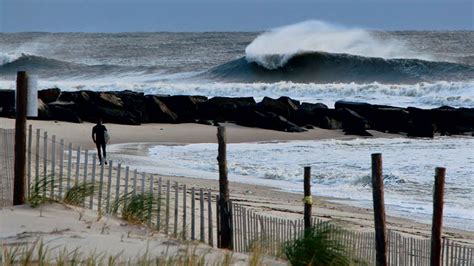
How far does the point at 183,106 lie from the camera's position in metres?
35.6

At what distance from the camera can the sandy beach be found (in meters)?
14.7

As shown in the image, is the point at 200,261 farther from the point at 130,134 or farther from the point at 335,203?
the point at 130,134

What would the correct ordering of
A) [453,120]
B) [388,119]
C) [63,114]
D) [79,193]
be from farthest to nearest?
[453,120]
[388,119]
[63,114]
[79,193]

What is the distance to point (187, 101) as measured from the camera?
3569cm

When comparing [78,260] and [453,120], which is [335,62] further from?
[78,260]

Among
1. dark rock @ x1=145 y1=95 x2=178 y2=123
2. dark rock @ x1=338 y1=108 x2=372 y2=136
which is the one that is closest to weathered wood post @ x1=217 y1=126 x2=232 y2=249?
dark rock @ x1=338 y1=108 x2=372 y2=136

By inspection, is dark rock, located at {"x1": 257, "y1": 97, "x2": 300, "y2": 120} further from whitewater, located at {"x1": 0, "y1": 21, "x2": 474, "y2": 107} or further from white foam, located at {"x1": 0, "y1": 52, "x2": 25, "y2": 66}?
white foam, located at {"x1": 0, "y1": 52, "x2": 25, "y2": 66}

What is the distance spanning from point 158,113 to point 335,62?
26.8 metres

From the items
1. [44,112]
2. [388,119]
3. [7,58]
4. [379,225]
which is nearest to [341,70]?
[388,119]

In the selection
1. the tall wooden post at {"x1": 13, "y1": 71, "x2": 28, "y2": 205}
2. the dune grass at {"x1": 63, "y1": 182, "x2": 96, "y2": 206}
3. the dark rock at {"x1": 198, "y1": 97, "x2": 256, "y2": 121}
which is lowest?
the dune grass at {"x1": 63, "y1": 182, "x2": 96, "y2": 206}

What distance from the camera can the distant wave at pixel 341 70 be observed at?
54.5 metres

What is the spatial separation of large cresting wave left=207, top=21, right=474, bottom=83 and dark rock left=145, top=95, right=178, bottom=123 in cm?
2201

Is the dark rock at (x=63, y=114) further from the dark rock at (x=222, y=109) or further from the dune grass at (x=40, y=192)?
the dune grass at (x=40, y=192)

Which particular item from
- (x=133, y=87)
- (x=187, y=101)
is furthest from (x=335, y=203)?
(x=133, y=87)
